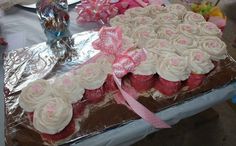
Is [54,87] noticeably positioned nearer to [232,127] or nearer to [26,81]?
[26,81]

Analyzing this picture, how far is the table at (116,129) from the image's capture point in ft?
2.73

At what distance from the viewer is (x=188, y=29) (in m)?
1.01

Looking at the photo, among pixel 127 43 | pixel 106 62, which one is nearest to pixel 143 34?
pixel 127 43

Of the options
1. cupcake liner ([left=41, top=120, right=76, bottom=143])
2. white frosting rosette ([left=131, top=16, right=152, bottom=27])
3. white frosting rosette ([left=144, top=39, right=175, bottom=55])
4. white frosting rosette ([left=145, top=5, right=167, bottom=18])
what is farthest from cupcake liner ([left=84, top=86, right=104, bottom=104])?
white frosting rosette ([left=145, top=5, right=167, bottom=18])

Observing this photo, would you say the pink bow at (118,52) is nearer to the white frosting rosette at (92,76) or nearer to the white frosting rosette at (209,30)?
the white frosting rosette at (92,76)

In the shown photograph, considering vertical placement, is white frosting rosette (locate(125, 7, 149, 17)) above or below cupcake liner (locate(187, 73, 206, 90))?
above

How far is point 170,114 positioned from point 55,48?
508mm

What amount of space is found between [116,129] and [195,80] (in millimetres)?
318

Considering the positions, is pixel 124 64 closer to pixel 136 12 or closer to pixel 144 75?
pixel 144 75

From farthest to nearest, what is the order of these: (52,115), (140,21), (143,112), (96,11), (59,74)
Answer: (96,11)
(140,21)
(59,74)
(143,112)
(52,115)

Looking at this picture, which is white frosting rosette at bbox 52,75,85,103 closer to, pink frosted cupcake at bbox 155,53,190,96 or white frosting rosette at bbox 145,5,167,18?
pink frosted cupcake at bbox 155,53,190,96

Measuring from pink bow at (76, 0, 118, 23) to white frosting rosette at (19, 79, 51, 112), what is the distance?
1.62 feet

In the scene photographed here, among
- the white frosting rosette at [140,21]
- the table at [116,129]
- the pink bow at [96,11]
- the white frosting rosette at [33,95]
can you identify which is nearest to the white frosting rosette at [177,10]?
the white frosting rosette at [140,21]

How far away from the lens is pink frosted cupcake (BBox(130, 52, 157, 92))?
868 millimetres
